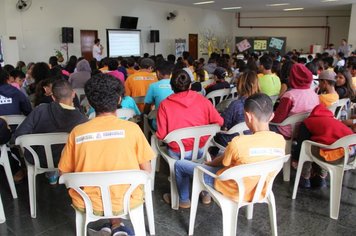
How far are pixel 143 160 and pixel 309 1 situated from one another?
42.2ft

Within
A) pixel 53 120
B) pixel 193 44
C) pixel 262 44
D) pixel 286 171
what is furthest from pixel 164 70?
pixel 262 44

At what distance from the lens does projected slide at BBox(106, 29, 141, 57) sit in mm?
11262

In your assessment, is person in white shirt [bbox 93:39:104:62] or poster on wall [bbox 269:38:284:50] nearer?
person in white shirt [bbox 93:39:104:62]

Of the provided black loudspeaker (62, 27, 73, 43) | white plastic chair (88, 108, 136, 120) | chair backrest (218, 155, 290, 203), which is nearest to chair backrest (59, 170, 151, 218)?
chair backrest (218, 155, 290, 203)

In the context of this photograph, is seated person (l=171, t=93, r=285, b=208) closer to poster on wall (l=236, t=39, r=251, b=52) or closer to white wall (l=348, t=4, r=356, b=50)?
white wall (l=348, t=4, r=356, b=50)

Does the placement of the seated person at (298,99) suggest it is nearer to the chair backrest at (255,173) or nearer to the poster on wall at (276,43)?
the chair backrest at (255,173)

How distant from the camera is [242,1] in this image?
12617mm

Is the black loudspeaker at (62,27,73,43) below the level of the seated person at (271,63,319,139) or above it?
above

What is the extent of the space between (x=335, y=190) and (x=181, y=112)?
1345 mm

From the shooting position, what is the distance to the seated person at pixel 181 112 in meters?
2.63

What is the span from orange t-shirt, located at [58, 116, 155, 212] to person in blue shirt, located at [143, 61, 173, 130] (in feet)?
5.38

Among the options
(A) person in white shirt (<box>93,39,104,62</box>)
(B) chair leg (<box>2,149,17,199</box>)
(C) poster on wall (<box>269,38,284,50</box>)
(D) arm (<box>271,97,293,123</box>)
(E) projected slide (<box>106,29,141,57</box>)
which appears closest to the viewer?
(B) chair leg (<box>2,149,17,199</box>)

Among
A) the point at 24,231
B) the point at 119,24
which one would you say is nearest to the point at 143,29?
the point at 119,24

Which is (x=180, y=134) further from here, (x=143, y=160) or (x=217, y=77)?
(x=217, y=77)
